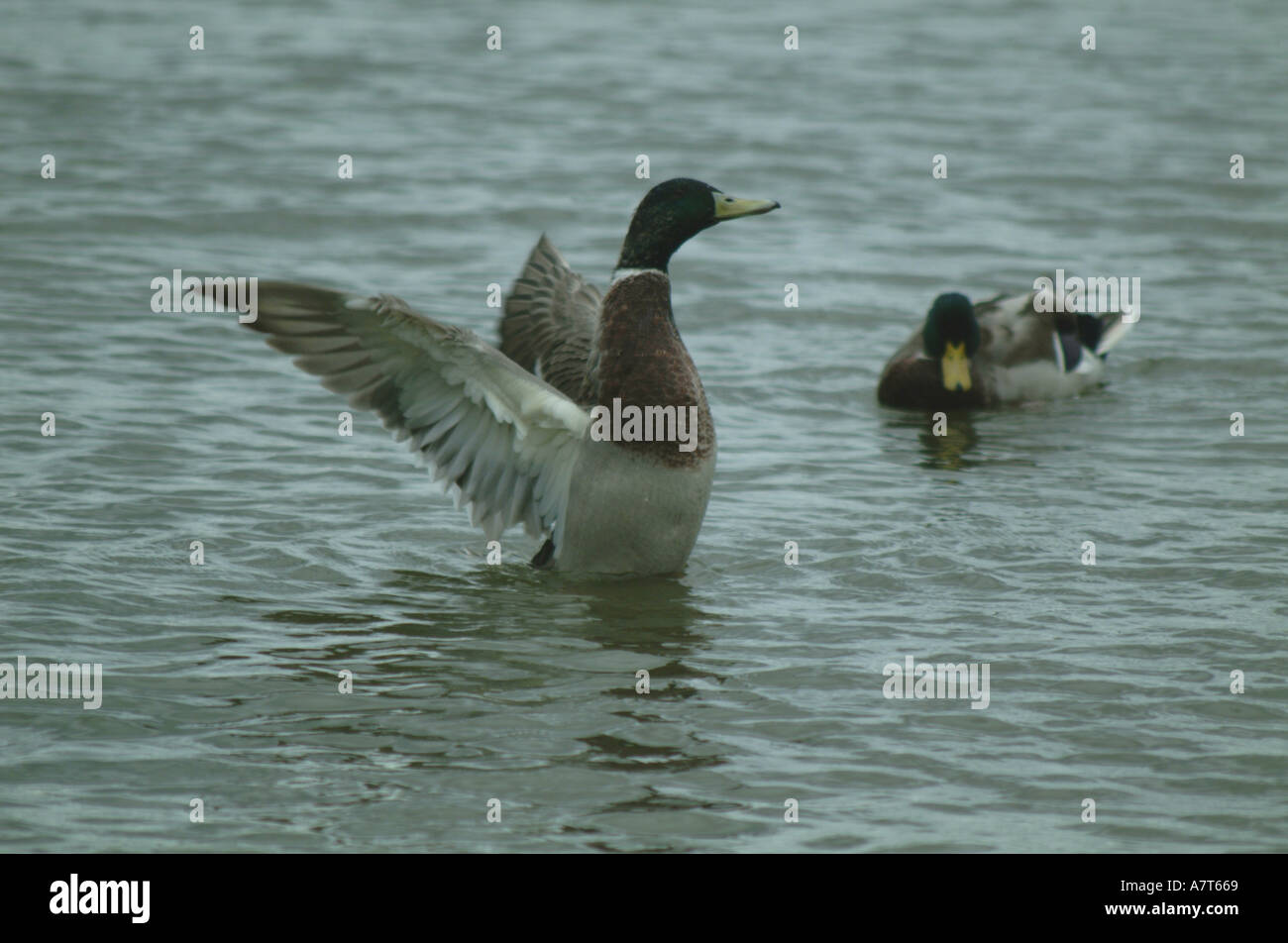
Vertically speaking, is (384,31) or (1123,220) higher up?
(384,31)

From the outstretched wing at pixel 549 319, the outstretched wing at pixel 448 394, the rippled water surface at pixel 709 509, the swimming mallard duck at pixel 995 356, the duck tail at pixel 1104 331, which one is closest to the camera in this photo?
the rippled water surface at pixel 709 509

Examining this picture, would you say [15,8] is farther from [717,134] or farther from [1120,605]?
[1120,605]

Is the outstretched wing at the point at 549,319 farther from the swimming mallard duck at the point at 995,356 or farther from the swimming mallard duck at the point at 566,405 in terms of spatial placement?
the swimming mallard duck at the point at 995,356

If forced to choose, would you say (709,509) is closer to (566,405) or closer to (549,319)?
(549,319)

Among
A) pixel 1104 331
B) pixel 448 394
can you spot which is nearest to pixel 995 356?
pixel 1104 331

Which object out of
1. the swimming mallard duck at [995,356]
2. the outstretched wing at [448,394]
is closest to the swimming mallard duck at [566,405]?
the outstretched wing at [448,394]

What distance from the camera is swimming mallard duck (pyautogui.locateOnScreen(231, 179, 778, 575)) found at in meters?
7.21

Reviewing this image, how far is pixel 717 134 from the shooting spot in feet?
56.1

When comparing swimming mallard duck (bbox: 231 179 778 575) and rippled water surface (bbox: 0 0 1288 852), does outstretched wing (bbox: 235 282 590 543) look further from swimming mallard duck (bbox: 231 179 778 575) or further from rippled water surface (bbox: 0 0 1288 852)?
rippled water surface (bbox: 0 0 1288 852)

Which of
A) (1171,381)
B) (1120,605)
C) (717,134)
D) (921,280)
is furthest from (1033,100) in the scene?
(1120,605)

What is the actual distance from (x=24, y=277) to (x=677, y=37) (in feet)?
38.2

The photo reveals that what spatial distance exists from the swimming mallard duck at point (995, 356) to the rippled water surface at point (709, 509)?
205mm

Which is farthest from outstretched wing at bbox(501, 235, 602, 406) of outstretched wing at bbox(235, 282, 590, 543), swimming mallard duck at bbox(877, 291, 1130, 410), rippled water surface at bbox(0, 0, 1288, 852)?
swimming mallard duck at bbox(877, 291, 1130, 410)

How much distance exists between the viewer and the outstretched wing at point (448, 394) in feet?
23.4
